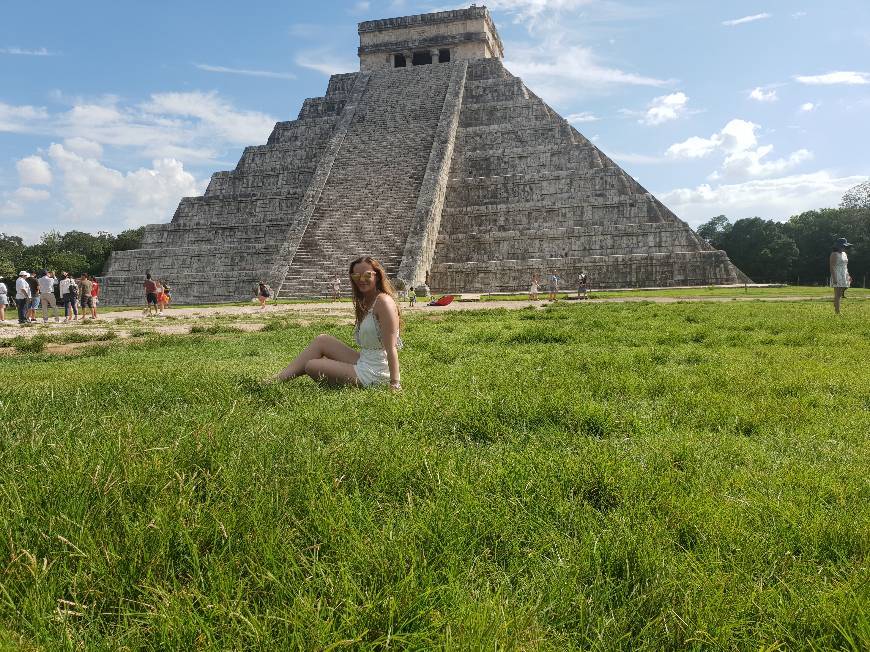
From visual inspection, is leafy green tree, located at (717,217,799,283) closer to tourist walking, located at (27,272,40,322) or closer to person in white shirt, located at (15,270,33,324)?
tourist walking, located at (27,272,40,322)

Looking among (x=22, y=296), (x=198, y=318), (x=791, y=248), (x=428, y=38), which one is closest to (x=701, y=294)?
(x=198, y=318)

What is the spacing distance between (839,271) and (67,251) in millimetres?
92870

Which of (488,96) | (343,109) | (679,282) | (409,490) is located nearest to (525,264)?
(679,282)

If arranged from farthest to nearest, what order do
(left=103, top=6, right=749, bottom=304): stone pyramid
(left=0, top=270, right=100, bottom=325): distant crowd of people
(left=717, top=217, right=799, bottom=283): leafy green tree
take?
(left=717, top=217, right=799, bottom=283): leafy green tree → (left=103, top=6, right=749, bottom=304): stone pyramid → (left=0, top=270, right=100, bottom=325): distant crowd of people

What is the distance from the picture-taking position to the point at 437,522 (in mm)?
2068

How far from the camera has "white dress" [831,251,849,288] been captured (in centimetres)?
1226

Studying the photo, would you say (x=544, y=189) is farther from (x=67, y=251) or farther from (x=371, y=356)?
(x=67, y=251)

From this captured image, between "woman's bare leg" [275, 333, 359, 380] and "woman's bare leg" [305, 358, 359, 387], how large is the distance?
3.4 inches

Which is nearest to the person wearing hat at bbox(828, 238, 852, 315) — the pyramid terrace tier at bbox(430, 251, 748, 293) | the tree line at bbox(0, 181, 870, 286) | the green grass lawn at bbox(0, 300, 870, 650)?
the green grass lawn at bbox(0, 300, 870, 650)

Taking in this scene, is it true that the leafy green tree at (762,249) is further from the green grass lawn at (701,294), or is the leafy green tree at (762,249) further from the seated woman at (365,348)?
the seated woman at (365,348)

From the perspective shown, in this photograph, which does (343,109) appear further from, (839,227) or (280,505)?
(839,227)

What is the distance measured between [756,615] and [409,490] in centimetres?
124

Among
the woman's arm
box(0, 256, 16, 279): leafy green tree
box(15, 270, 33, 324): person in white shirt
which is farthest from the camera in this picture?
box(0, 256, 16, 279): leafy green tree

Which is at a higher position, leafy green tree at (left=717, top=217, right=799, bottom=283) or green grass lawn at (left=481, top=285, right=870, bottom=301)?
leafy green tree at (left=717, top=217, right=799, bottom=283)
